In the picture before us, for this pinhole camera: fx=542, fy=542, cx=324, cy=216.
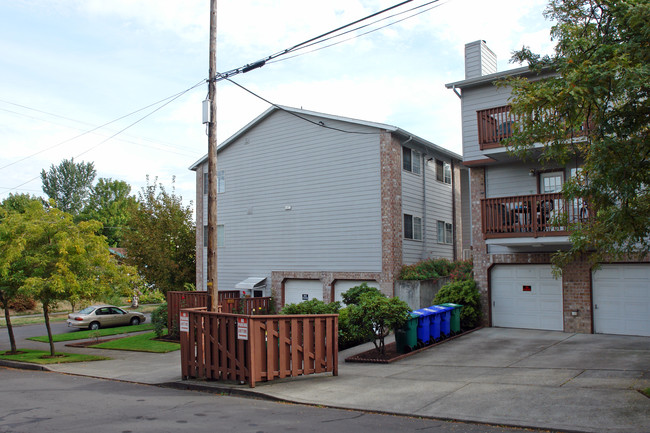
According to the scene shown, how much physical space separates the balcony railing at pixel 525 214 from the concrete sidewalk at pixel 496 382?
316 centimetres

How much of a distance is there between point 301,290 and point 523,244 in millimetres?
10521

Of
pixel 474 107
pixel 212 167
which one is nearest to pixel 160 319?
pixel 212 167

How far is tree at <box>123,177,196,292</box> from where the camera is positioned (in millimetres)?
30281

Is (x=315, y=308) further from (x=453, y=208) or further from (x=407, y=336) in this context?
(x=453, y=208)

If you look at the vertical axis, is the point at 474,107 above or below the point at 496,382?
above

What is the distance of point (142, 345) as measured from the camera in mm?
21016

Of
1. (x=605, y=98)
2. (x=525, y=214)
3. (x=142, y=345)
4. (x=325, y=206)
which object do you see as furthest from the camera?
(x=325, y=206)

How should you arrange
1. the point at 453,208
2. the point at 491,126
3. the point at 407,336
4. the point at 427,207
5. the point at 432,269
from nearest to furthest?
the point at 407,336 < the point at 491,126 < the point at 432,269 < the point at 427,207 < the point at 453,208

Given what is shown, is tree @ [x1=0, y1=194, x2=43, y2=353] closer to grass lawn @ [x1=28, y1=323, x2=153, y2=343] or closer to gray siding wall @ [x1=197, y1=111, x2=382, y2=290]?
grass lawn @ [x1=28, y1=323, x2=153, y2=343]

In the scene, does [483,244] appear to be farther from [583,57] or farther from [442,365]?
[583,57]

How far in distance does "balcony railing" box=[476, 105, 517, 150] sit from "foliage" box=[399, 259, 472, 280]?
481 cm

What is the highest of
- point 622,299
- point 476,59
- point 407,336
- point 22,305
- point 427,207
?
point 476,59

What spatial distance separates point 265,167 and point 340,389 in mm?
16299

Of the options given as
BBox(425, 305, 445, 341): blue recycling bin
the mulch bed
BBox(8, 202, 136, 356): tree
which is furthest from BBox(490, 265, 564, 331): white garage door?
BBox(8, 202, 136, 356): tree
